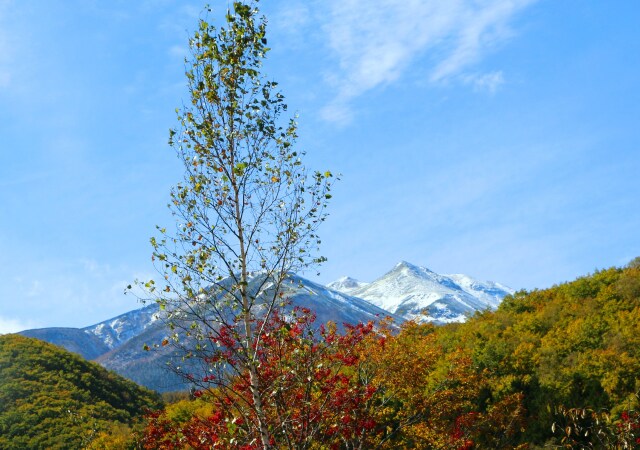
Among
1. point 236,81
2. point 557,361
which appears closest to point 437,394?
point 557,361

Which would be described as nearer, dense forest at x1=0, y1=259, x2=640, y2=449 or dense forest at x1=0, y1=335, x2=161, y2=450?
dense forest at x1=0, y1=259, x2=640, y2=449

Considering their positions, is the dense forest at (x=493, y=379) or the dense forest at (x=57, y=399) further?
the dense forest at (x=57, y=399)

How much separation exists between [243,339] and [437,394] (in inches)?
510

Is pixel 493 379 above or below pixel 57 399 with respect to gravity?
below

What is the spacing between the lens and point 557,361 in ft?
71.9

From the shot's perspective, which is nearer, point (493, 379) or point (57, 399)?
point (493, 379)

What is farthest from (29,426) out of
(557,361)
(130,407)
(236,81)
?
(236,81)

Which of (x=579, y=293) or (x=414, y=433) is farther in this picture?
(x=579, y=293)

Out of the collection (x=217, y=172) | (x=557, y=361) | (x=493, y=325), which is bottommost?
(x=557, y=361)

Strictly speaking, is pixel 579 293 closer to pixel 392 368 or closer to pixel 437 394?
pixel 437 394

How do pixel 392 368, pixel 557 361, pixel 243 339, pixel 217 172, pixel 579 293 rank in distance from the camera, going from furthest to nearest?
pixel 579 293, pixel 557 361, pixel 392 368, pixel 217 172, pixel 243 339

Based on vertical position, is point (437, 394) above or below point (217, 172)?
below

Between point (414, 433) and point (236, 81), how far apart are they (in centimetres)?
1421

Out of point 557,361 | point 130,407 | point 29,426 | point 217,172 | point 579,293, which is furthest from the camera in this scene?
point 130,407
